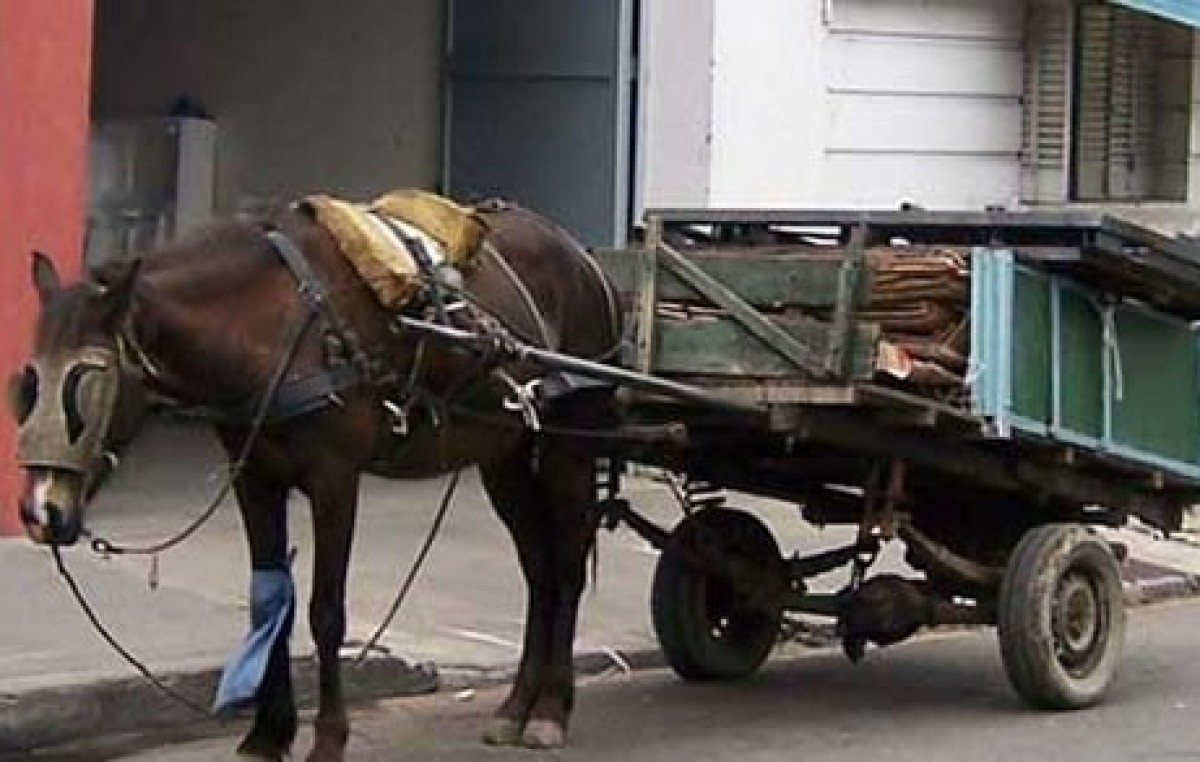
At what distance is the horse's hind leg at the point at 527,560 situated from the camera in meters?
9.06

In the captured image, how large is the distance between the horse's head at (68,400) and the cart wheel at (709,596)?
3.29m

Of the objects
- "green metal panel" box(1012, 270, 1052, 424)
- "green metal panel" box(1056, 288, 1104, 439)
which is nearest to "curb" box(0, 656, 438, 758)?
"green metal panel" box(1012, 270, 1052, 424)

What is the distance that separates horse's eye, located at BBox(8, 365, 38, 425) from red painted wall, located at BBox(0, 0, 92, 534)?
4906 millimetres

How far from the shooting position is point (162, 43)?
18719 millimetres

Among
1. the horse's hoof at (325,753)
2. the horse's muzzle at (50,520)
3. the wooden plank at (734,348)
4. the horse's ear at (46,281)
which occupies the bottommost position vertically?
the horse's hoof at (325,753)

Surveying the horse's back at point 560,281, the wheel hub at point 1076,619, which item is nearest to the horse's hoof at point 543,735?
the horse's back at point 560,281

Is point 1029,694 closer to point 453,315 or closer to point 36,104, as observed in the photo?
point 453,315

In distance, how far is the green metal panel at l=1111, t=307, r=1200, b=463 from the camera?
10023mm

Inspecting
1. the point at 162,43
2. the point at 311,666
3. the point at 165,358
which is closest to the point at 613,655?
the point at 311,666

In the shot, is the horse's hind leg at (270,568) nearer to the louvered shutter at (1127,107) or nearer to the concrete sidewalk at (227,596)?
the concrete sidewalk at (227,596)

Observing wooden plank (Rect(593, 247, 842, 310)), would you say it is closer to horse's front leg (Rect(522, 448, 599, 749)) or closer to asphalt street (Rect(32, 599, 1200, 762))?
horse's front leg (Rect(522, 448, 599, 749))

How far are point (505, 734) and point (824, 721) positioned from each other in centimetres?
136

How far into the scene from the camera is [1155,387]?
403 inches

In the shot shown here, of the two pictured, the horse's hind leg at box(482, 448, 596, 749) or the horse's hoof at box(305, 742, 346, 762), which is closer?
the horse's hoof at box(305, 742, 346, 762)
